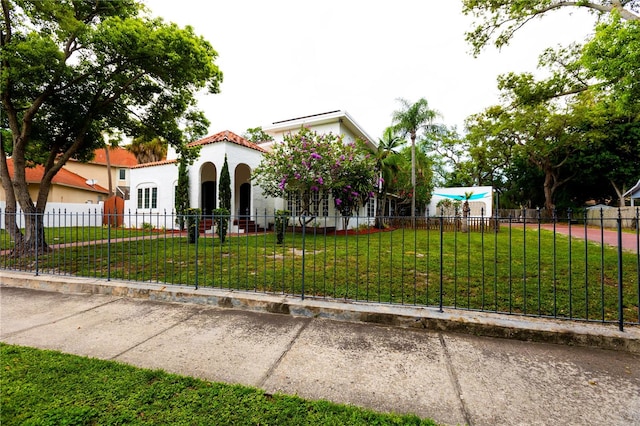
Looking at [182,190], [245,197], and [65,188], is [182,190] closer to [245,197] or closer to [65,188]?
[245,197]

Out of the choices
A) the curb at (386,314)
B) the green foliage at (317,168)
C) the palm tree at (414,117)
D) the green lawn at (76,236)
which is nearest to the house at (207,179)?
the green foliage at (317,168)

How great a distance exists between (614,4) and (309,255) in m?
10.7

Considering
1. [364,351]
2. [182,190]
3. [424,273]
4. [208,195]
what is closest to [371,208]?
[208,195]

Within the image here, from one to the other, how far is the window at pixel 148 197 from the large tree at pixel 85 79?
687cm

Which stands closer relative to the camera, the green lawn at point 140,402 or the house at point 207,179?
the green lawn at point 140,402

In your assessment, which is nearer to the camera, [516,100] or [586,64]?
[586,64]

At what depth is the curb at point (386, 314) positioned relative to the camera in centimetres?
339

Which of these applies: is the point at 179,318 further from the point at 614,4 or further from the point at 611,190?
the point at 611,190

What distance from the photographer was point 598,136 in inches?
918

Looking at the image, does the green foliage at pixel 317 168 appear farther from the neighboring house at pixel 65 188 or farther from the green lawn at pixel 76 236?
the neighboring house at pixel 65 188

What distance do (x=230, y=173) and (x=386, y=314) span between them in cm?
1288

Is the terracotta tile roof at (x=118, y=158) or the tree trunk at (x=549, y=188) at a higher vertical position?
the terracotta tile roof at (x=118, y=158)

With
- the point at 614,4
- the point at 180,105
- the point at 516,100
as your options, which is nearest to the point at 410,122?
the point at 516,100

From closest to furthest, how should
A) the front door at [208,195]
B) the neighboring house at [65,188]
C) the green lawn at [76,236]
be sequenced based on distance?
the green lawn at [76,236] < the front door at [208,195] < the neighboring house at [65,188]
